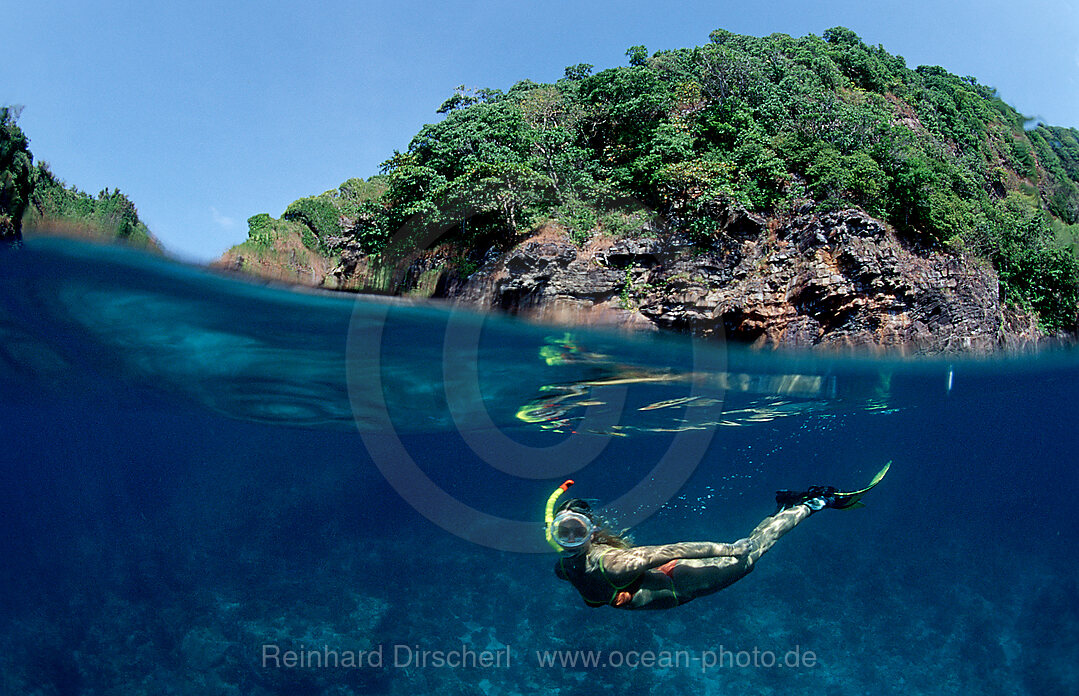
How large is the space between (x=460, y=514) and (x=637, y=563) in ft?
94.6

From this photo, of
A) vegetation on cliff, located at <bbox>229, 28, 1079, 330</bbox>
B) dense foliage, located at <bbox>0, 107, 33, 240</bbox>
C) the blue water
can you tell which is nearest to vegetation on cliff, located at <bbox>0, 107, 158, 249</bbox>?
dense foliage, located at <bbox>0, 107, 33, 240</bbox>

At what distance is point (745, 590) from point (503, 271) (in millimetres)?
14533

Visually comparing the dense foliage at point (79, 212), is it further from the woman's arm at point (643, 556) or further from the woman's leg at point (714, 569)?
the woman's leg at point (714, 569)

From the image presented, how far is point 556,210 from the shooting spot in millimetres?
16672

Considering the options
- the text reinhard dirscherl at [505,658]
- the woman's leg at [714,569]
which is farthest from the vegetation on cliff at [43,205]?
the text reinhard dirscherl at [505,658]

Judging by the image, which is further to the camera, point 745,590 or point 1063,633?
point 745,590

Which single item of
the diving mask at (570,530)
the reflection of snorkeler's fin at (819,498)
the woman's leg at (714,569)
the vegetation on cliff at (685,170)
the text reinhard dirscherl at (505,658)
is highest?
the vegetation on cliff at (685,170)

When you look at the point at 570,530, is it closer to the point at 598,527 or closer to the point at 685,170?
the point at 598,527

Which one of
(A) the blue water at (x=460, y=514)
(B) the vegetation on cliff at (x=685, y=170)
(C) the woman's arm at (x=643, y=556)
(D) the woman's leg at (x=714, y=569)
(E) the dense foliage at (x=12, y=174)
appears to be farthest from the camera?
(B) the vegetation on cliff at (x=685, y=170)

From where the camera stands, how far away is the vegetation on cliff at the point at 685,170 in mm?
15789

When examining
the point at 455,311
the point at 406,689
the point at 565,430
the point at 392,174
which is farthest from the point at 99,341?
the point at 565,430

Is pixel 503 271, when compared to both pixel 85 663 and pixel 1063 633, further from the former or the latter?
pixel 1063 633

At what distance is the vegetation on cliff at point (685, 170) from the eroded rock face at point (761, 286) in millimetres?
723

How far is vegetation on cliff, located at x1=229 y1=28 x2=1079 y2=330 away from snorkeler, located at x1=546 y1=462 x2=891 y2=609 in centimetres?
1112
